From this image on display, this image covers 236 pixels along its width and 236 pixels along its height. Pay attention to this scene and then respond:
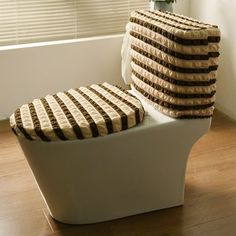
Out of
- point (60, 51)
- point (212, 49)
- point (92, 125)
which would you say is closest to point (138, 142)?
point (92, 125)

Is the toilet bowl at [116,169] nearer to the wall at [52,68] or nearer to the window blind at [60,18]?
the wall at [52,68]

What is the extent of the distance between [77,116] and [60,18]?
4.53 feet

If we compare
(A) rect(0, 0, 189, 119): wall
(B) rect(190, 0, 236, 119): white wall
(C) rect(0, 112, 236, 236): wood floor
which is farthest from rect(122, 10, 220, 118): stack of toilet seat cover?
(A) rect(0, 0, 189, 119): wall

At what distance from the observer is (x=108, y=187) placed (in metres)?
1.74

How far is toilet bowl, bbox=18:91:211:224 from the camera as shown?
163cm

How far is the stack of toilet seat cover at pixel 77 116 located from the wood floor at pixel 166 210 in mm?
435

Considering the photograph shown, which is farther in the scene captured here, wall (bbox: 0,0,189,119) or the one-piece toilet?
wall (bbox: 0,0,189,119)

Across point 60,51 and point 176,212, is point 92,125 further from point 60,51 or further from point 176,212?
point 60,51

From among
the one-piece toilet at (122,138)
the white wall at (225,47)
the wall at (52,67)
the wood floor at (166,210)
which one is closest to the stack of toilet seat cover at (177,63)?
the one-piece toilet at (122,138)

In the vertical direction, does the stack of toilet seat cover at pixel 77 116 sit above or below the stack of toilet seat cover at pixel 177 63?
below

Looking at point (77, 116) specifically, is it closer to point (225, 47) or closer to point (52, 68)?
point (52, 68)

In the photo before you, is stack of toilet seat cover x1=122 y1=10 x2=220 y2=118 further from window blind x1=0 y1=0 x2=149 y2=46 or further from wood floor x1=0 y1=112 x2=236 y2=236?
window blind x1=0 y1=0 x2=149 y2=46

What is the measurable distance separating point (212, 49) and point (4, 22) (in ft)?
5.16

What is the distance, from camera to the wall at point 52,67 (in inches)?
108
